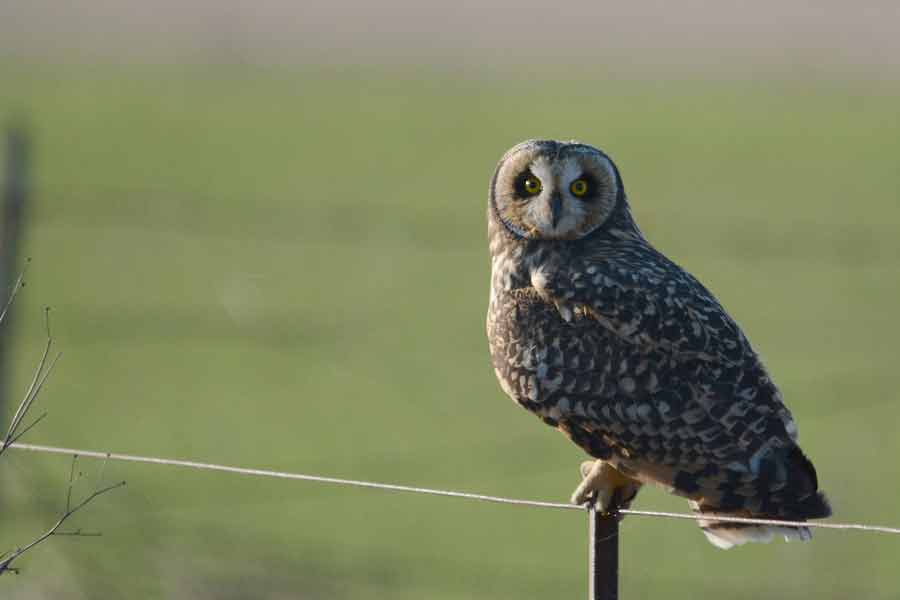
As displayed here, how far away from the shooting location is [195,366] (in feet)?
93.5

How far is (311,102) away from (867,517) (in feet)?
181

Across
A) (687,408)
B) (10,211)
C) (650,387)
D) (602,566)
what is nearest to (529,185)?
(650,387)

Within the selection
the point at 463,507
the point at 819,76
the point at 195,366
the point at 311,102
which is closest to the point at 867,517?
the point at 463,507

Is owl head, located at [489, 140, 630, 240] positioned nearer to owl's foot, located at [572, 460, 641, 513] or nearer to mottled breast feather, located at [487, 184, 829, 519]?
mottled breast feather, located at [487, 184, 829, 519]

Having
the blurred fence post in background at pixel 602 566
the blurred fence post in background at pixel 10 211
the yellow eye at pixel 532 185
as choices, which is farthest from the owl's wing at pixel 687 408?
the blurred fence post in background at pixel 10 211

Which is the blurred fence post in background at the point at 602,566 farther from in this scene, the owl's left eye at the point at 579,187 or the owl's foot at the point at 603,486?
the owl's left eye at the point at 579,187

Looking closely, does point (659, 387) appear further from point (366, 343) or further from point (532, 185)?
point (366, 343)

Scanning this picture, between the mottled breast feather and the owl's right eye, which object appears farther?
the owl's right eye

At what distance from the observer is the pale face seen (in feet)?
20.3

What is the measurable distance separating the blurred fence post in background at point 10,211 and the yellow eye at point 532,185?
2839mm

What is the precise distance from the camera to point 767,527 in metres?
5.78

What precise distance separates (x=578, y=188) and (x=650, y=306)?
0.58 metres

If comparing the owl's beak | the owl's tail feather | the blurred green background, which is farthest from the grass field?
the owl's tail feather

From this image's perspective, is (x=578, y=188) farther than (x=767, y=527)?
Yes
